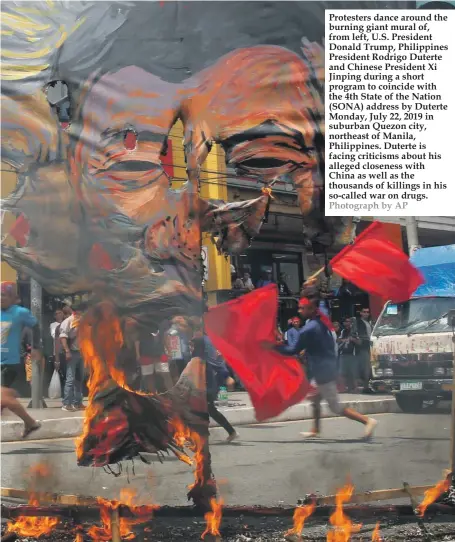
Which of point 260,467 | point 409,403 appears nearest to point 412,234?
point 409,403

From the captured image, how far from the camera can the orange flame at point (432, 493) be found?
4.09m

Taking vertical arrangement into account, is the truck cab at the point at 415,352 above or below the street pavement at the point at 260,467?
above

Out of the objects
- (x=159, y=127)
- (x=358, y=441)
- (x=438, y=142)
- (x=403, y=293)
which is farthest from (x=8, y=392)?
(x=438, y=142)

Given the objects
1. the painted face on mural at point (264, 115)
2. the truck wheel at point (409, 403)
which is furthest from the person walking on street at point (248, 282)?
the truck wheel at point (409, 403)

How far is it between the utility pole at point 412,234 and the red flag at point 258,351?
81cm

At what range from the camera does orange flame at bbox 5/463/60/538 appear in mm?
4016

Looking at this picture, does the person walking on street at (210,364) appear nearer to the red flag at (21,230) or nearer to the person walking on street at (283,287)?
the person walking on street at (283,287)

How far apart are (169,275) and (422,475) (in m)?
1.86

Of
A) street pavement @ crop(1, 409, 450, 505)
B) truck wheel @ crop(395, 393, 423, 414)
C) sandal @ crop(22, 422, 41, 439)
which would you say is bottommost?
street pavement @ crop(1, 409, 450, 505)

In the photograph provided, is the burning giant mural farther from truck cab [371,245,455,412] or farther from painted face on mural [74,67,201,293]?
truck cab [371,245,455,412]

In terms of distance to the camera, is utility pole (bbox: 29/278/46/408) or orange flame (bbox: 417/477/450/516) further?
orange flame (bbox: 417/477/450/516)

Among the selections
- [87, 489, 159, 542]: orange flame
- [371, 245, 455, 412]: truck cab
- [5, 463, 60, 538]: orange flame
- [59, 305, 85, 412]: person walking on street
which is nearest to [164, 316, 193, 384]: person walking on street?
[59, 305, 85, 412]: person walking on street

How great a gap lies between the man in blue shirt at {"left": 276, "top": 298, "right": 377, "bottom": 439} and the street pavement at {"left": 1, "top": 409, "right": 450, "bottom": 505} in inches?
2.0

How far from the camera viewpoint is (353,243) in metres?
4.09
